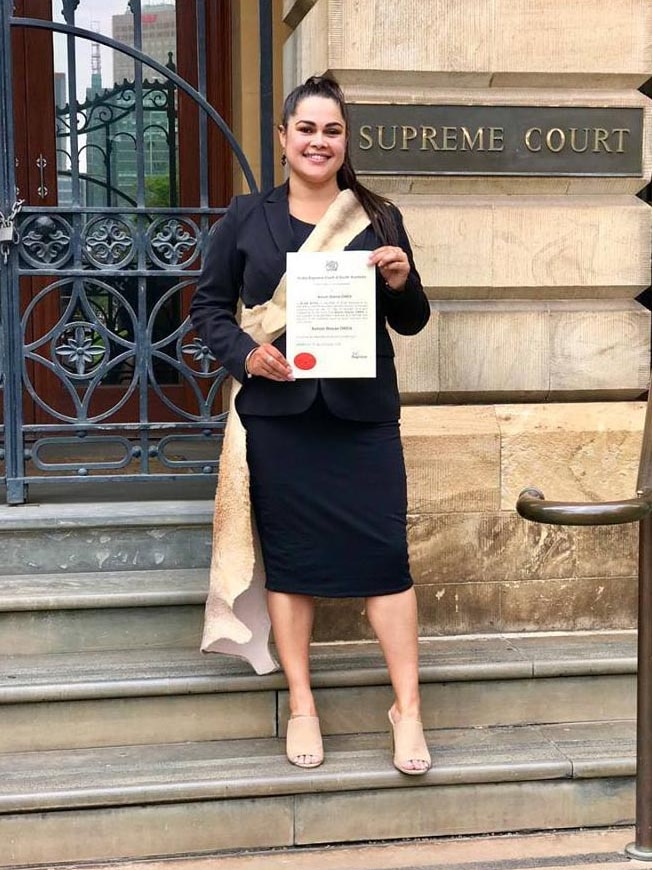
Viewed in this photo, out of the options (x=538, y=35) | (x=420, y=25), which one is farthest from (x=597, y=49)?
(x=420, y=25)

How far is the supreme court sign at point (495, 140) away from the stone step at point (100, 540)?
58.6 inches

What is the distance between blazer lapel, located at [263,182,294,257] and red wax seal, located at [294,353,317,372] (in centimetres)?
35

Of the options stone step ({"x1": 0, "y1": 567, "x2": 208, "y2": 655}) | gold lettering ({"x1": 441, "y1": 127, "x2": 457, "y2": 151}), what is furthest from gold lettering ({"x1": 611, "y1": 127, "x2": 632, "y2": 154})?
stone step ({"x1": 0, "y1": 567, "x2": 208, "y2": 655})

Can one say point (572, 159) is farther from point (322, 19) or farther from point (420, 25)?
point (322, 19)

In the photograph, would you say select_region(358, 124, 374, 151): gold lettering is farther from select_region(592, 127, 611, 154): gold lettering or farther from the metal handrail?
the metal handrail

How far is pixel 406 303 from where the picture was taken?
12.5 ft

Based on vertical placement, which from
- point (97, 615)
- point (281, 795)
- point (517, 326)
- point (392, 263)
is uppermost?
point (392, 263)

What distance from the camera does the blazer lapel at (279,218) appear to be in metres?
3.88

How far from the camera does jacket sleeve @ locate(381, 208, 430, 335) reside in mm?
3795

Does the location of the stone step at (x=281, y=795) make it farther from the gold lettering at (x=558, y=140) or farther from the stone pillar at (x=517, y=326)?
the gold lettering at (x=558, y=140)

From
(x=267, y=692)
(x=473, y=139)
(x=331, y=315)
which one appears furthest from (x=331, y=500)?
(x=473, y=139)

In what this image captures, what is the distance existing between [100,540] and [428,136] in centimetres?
190

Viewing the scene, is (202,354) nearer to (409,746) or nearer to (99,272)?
(99,272)

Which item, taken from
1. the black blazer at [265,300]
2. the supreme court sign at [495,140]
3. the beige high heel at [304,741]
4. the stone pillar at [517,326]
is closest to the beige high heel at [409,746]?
the beige high heel at [304,741]
